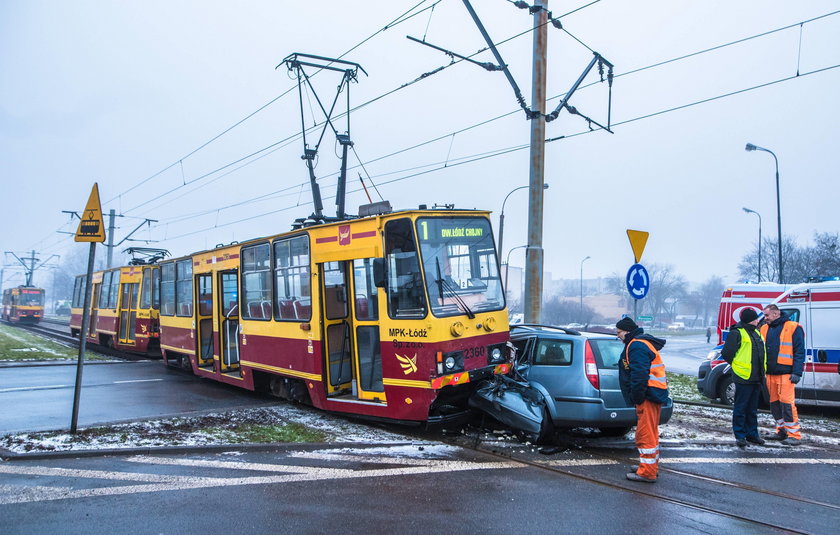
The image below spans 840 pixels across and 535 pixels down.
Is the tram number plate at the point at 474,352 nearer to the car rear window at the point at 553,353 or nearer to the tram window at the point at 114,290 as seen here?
the car rear window at the point at 553,353

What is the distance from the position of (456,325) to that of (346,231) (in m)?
2.24

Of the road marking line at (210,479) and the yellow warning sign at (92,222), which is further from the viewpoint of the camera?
the yellow warning sign at (92,222)

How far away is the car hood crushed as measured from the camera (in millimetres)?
7984

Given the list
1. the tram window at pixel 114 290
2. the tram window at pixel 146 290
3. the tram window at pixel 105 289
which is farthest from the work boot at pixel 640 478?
the tram window at pixel 105 289

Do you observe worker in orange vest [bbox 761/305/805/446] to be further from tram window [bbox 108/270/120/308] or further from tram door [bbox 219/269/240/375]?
tram window [bbox 108/270/120/308]

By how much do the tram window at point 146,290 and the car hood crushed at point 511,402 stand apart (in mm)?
14494

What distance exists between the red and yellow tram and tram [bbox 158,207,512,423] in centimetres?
974

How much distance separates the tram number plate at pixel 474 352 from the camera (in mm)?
8531

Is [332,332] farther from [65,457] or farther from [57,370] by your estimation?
[57,370]

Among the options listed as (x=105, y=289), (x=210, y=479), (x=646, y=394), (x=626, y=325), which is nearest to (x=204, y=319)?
(x=210, y=479)

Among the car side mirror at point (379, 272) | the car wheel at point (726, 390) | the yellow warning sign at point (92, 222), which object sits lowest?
the car wheel at point (726, 390)

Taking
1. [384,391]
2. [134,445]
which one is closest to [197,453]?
[134,445]

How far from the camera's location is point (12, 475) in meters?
6.52

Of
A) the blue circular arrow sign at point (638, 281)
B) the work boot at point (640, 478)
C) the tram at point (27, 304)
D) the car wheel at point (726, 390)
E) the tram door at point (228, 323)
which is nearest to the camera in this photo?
the work boot at point (640, 478)
